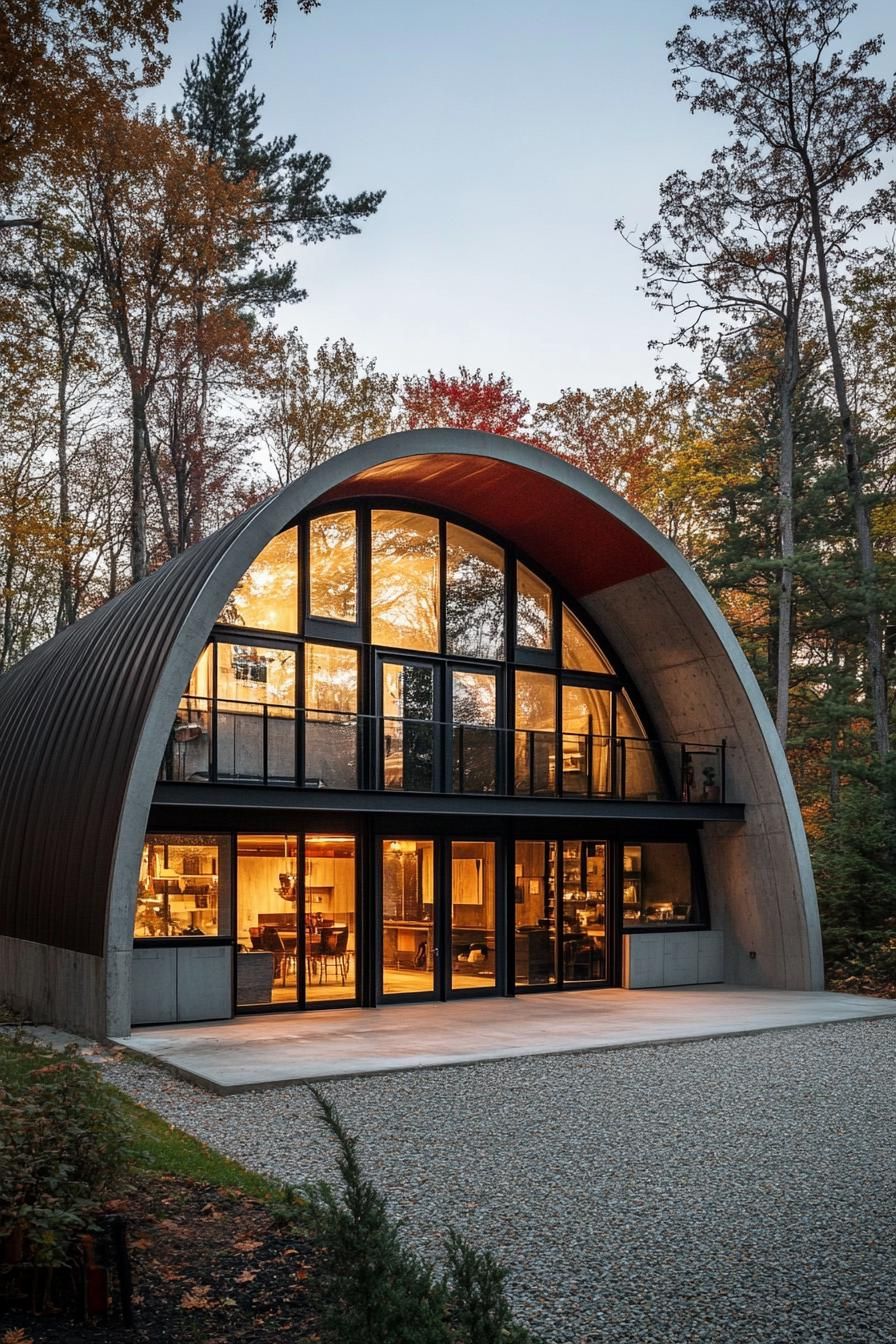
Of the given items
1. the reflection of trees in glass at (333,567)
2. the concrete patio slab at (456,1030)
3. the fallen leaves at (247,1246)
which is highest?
the reflection of trees in glass at (333,567)

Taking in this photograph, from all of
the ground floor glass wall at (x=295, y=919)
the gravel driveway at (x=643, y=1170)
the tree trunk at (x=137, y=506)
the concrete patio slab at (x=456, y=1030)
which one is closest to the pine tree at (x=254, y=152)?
the tree trunk at (x=137, y=506)

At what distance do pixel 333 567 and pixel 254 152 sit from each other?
1688 cm

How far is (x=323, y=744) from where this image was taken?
1639 centimetres

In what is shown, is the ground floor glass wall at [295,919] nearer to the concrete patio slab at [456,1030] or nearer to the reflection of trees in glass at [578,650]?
the concrete patio slab at [456,1030]

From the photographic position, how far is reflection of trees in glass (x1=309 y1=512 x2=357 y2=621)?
1691 cm

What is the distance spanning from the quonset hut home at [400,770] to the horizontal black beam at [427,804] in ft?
0.14

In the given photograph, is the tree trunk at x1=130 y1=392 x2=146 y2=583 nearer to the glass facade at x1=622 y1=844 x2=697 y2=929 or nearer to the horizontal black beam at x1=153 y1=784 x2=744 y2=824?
the horizontal black beam at x1=153 y1=784 x2=744 y2=824

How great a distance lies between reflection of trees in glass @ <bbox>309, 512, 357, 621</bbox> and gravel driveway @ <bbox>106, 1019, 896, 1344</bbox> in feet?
23.3

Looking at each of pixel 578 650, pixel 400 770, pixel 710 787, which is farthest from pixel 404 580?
pixel 710 787

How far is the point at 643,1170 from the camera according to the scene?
815 centimetres

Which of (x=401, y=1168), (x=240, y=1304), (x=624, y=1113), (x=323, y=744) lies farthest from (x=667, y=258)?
(x=240, y=1304)

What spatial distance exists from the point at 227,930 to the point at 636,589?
8105 mm

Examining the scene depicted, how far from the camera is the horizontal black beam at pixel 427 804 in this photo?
552 inches

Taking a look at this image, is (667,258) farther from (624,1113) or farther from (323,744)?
(624,1113)
